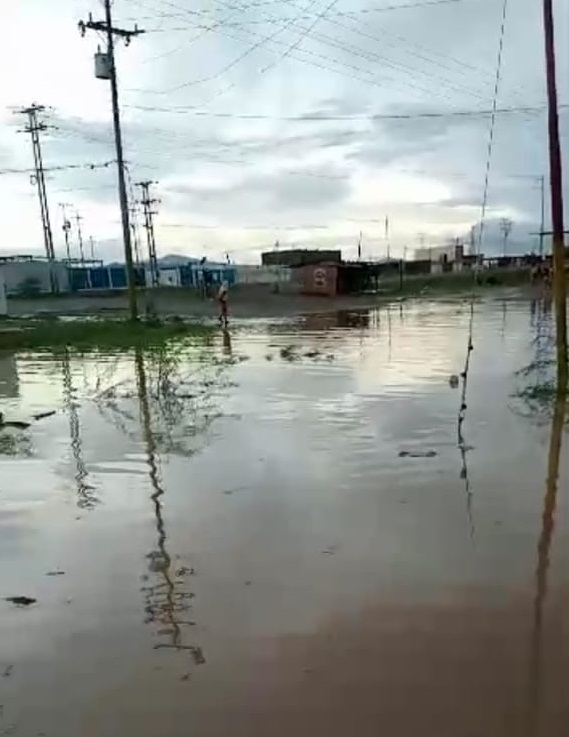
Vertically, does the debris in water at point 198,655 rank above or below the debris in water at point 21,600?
below

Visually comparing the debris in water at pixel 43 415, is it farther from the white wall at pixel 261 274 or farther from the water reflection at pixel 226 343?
the white wall at pixel 261 274

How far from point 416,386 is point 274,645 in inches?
439

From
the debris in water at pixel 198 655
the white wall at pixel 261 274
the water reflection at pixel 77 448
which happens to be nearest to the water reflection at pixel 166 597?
the debris in water at pixel 198 655

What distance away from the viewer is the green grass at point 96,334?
2881 centimetres

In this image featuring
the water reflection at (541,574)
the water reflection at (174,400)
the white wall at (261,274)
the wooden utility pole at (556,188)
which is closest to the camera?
the water reflection at (541,574)

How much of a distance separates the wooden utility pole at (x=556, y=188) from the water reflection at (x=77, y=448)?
25.0 feet

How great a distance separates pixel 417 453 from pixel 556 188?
5.67 m

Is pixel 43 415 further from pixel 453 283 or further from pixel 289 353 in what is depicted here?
pixel 453 283

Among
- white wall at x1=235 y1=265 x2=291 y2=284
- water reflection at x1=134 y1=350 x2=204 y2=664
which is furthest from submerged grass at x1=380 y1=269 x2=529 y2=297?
water reflection at x1=134 y1=350 x2=204 y2=664

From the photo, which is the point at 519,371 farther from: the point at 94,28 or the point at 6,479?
the point at 94,28

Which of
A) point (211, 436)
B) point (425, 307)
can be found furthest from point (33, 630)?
point (425, 307)

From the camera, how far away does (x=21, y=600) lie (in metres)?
6.19

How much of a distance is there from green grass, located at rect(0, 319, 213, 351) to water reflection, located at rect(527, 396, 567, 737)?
19.2m

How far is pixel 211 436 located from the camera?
11930 mm
